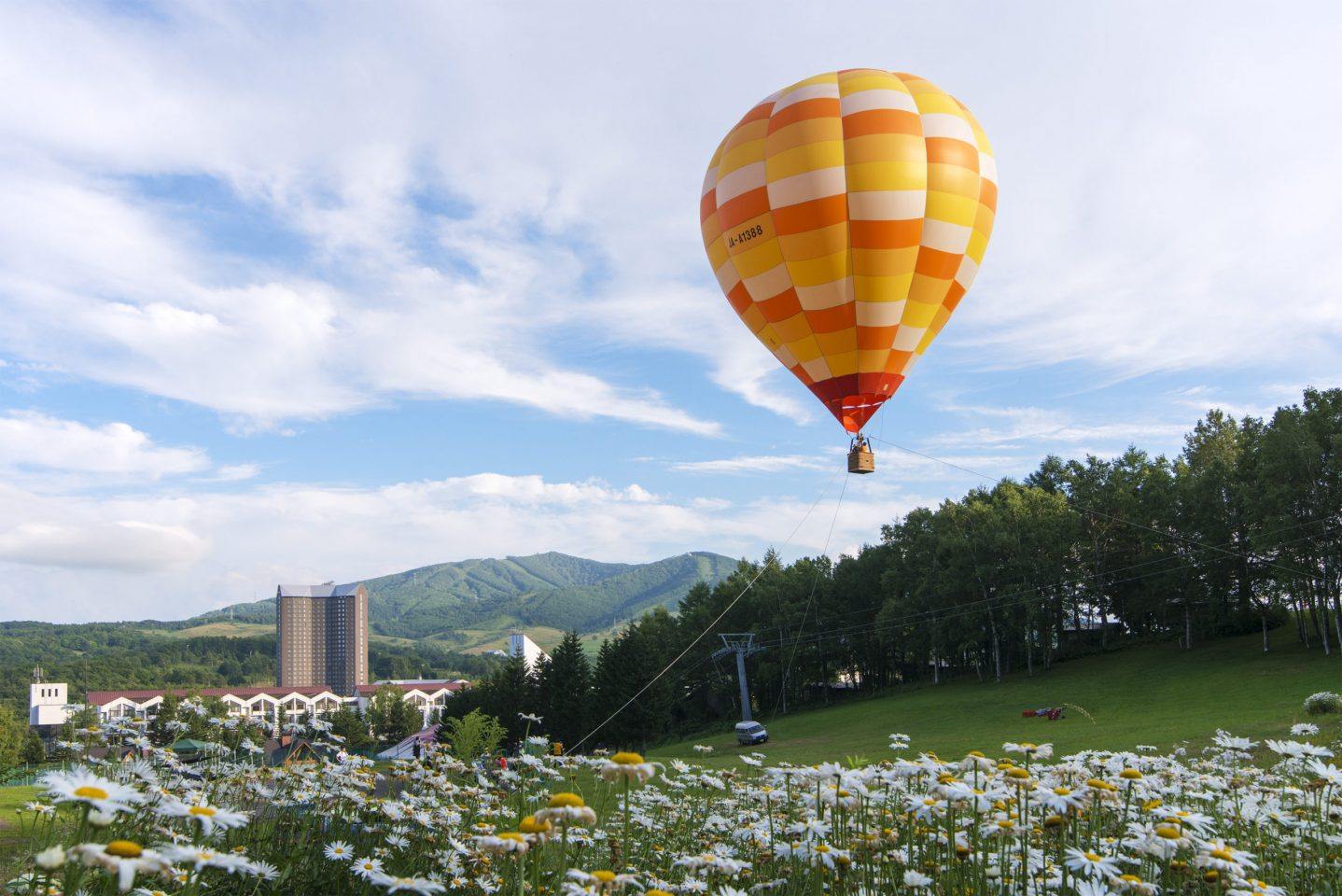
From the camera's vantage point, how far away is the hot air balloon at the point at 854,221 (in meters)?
15.0

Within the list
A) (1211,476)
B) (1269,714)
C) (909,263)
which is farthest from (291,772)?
(1211,476)

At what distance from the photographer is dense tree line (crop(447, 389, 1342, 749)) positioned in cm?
4294

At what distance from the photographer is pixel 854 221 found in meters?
15.0

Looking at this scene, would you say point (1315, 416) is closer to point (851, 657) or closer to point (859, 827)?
point (851, 657)

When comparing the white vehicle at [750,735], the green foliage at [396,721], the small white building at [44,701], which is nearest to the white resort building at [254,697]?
the small white building at [44,701]

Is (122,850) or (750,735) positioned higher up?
→ (122,850)

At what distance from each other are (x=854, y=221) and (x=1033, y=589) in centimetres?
4612

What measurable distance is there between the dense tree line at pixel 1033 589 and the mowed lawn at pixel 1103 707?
2909mm

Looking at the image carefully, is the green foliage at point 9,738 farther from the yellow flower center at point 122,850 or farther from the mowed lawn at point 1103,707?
the yellow flower center at point 122,850

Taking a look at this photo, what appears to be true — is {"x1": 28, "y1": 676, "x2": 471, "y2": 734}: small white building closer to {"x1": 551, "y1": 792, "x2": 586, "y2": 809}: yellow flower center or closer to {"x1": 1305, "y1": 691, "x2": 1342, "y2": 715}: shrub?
{"x1": 1305, "y1": 691, "x2": 1342, "y2": 715}: shrub

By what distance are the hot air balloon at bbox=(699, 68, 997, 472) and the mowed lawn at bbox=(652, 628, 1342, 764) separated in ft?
43.3

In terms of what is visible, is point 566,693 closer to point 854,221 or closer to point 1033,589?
point 1033,589

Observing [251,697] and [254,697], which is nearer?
[254,697]

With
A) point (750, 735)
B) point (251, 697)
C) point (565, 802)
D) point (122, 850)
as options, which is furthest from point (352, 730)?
point (251, 697)
